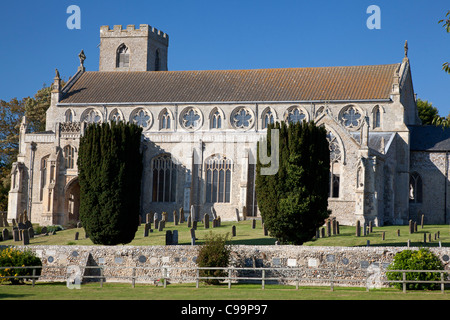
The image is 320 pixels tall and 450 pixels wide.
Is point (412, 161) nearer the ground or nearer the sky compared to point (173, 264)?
nearer the sky

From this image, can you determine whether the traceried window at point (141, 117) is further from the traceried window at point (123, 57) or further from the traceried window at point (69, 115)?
the traceried window at point (123, 57)

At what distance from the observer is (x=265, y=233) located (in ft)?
129

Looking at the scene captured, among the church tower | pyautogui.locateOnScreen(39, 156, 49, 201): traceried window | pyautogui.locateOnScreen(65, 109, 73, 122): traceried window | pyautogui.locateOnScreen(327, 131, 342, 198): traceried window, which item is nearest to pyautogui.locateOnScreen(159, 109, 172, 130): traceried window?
pyautogui.locateOnScreen(65, 109, 73, 122): traceried window

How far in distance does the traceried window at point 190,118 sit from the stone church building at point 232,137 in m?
0.08

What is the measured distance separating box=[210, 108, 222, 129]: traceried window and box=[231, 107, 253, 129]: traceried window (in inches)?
41.4

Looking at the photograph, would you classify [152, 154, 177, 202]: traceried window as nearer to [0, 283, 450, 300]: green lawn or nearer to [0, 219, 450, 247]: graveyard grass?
[0, 219, 450, 247]: graveyard grass

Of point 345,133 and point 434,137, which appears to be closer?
point 345,133

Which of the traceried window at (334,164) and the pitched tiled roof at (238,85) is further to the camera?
the pitched tiled roof at (238,85)

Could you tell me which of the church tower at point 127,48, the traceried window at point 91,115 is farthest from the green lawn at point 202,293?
the church tower at point 127,48

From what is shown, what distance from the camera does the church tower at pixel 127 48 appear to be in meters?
69.1

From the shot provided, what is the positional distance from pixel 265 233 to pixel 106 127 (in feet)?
34.5
